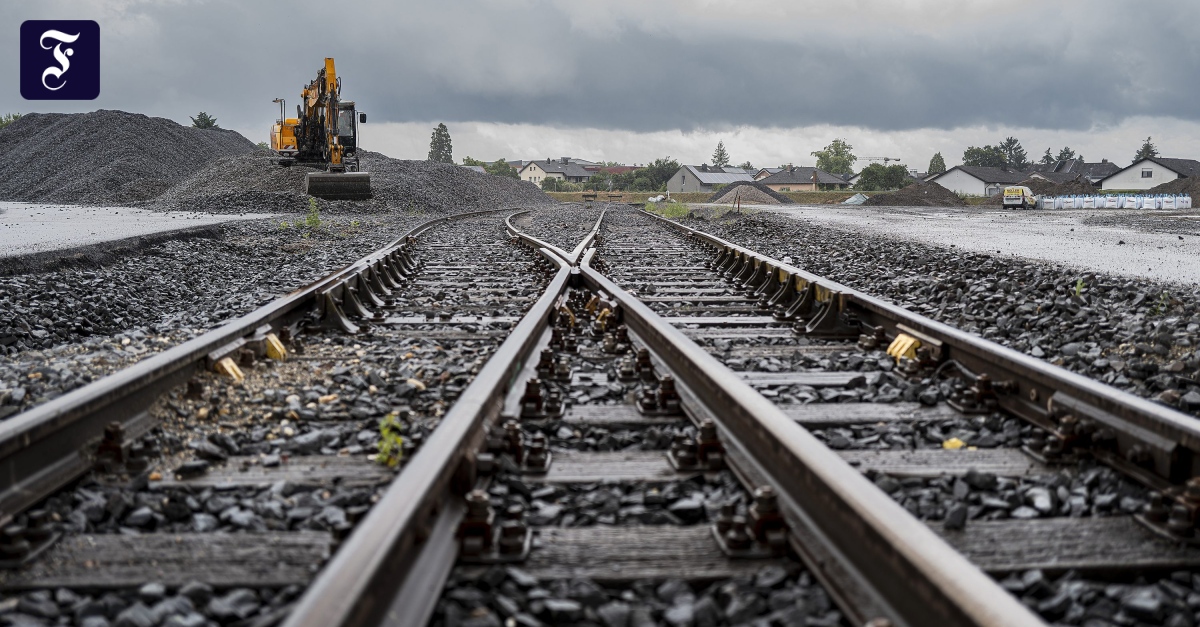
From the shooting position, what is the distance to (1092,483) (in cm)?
275

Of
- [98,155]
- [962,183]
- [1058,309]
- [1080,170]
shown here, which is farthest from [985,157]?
[1058,309]

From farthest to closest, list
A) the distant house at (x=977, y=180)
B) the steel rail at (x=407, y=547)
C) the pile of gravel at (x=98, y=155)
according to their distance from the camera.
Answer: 1. the distant house at (x=977, y=180)
2. the pile of gravel at (x=98, y=155)
3. the steel rail at (x=407, y=547)

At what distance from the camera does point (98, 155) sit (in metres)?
39.3

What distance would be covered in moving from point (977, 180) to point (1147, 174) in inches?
714

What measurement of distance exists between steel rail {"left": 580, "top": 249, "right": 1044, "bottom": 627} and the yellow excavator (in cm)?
2210

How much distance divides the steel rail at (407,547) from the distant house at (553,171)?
151 m

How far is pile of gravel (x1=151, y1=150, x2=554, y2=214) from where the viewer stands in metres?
22.2

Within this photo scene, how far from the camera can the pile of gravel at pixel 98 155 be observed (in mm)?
32781

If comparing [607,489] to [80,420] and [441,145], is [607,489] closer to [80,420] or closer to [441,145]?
[80,420]

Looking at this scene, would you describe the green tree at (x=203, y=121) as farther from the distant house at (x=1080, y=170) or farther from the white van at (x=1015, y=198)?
the distant house at (x=1080, y=170)

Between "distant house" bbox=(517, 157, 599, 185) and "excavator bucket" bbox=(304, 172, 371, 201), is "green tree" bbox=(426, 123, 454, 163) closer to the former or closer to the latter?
"distant house" bbox=(517, 157, 599, 185)

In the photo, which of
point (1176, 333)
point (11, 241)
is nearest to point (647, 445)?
point (1176, 333)

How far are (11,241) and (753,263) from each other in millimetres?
8419

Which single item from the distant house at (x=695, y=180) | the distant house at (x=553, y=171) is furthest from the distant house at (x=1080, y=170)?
the distant house at (x=553, y=171)
